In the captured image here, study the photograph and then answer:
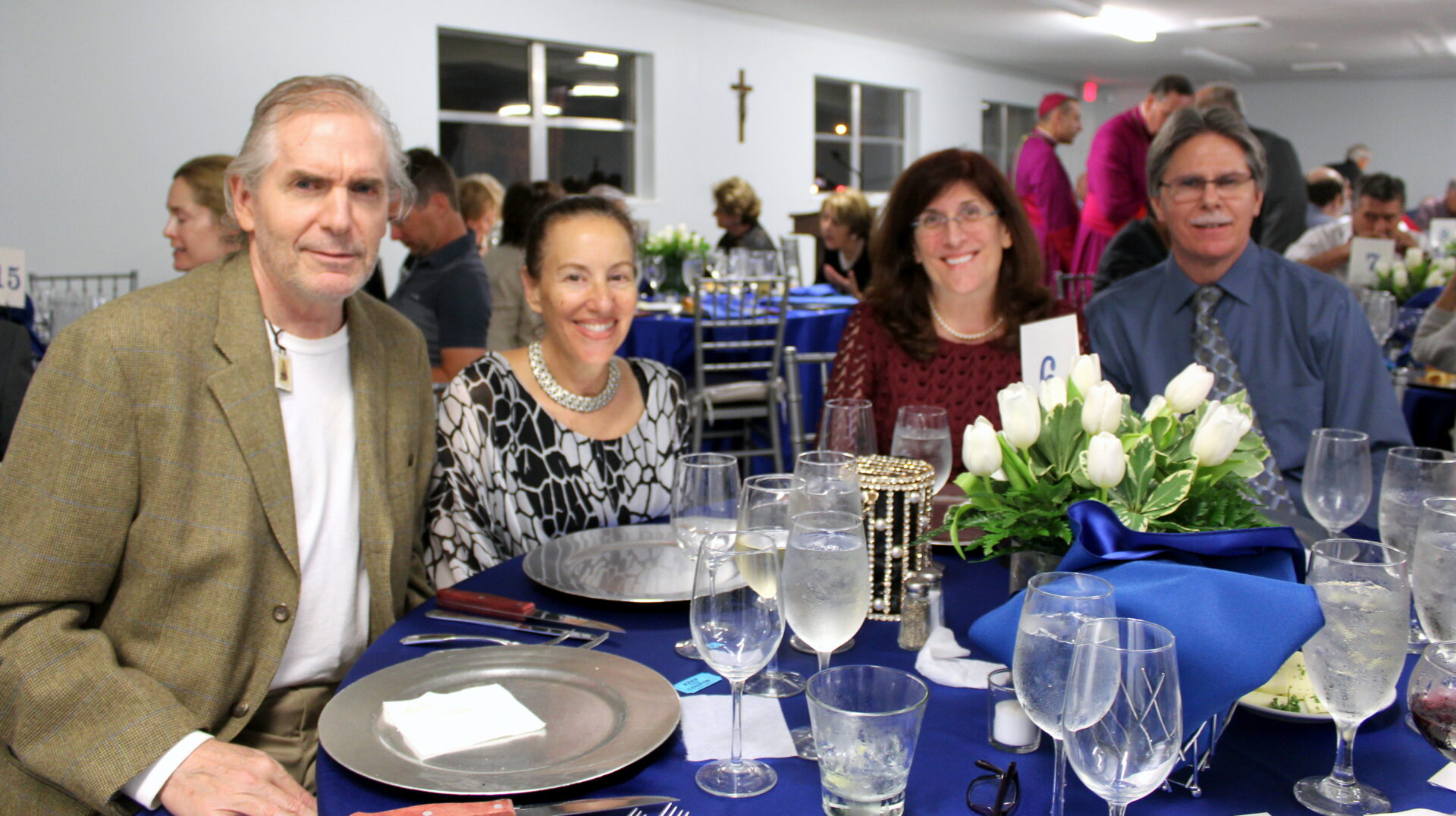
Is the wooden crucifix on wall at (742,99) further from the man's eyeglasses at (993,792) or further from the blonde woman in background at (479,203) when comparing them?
the man's eyeglasses at (993,792)

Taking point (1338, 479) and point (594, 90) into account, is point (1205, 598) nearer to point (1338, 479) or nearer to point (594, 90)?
point (1338, 479)

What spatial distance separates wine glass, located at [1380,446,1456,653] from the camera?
4.33 feet

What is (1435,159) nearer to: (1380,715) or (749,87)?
(749,87)

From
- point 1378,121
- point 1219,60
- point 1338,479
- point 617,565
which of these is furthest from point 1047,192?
point 1378,121

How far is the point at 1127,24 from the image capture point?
1111cm

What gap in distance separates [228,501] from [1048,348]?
4.22ft

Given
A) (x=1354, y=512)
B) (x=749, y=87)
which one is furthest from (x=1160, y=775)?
(x=749, y=87)

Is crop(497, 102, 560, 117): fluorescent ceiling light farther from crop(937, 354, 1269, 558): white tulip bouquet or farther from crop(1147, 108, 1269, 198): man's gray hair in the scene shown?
crop(937, 354, 1269, 558): white tulip bouquet

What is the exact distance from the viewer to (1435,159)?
1628cm

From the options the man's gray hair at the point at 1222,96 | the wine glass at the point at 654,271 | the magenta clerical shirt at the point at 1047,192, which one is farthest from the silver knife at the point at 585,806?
the magenta clerical shirt at the point at 1047,192

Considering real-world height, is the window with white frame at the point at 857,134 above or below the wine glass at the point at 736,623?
above

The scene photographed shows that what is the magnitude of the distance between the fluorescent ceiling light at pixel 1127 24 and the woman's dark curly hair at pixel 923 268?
9110 mm

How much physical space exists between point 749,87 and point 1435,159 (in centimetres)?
1270

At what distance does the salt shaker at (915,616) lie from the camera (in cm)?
121
